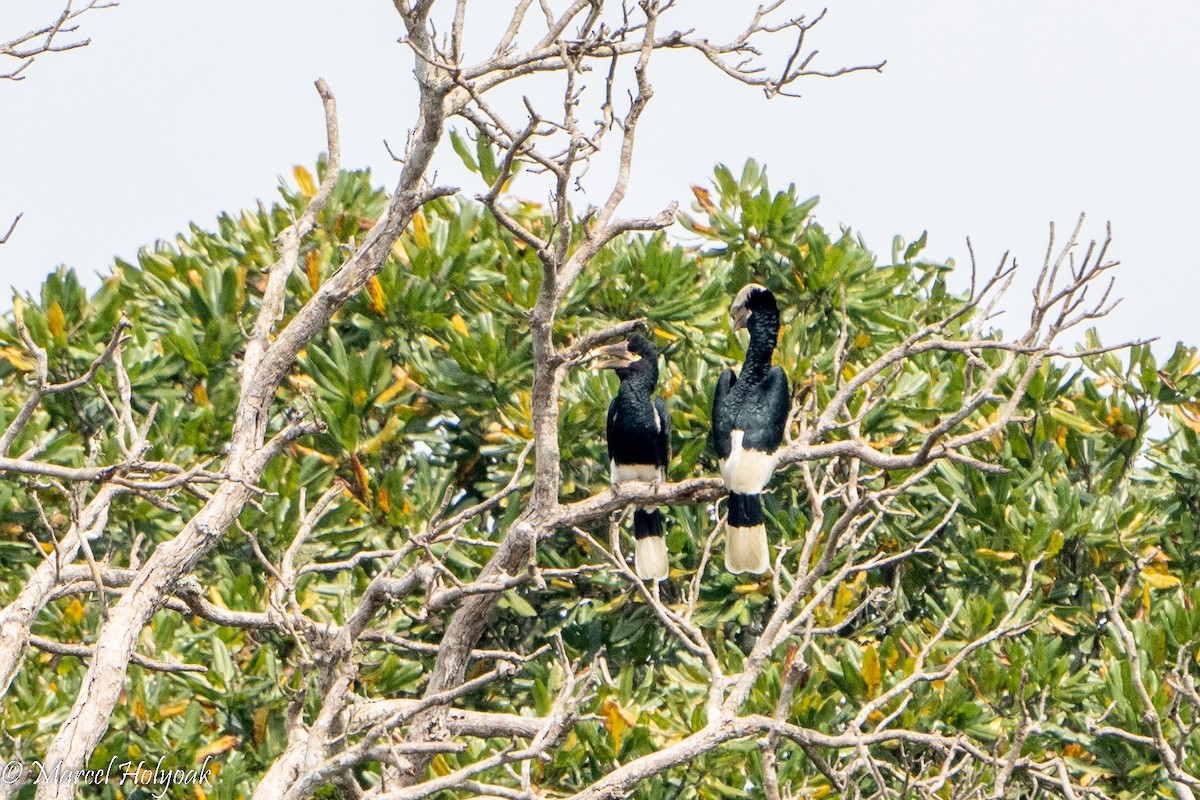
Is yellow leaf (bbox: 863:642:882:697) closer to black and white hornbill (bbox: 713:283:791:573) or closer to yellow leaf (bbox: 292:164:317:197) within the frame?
black and white hornbill (bbox: 713:283:791:573)

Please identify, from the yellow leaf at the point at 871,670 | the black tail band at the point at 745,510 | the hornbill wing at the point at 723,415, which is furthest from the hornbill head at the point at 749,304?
the yellow leaf at the point at 871,670

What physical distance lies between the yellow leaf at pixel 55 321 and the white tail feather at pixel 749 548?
251cm

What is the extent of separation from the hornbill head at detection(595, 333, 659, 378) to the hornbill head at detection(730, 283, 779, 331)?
0.40 meters

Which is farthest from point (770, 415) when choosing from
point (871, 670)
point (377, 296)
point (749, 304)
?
point (377, 296)

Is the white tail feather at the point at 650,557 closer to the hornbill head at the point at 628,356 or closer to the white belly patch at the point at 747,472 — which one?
the white belly patch at the point at 747,472

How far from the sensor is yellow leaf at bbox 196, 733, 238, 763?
4.65 m

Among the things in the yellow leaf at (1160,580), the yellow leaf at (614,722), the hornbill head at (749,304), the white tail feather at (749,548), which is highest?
the hornbill head at (749,304)

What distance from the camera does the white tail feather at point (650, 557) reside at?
505cm

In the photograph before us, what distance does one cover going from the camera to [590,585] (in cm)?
544

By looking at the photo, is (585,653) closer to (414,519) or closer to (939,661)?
(414,519)

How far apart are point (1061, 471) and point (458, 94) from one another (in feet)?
9.78

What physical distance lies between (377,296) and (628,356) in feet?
3.32

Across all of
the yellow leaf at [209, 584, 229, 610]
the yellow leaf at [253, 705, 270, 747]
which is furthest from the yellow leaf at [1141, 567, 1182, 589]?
the yellow leaf at [209, 584, 229, 610]


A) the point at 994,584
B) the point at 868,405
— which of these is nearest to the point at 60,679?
the point at 868,405
